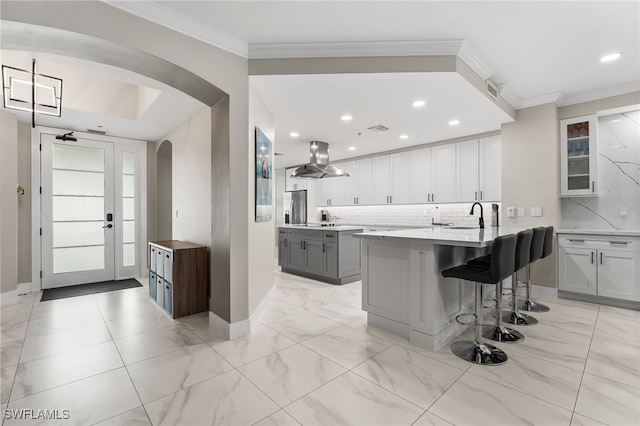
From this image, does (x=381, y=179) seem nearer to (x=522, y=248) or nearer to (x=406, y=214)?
(x=406, y=214)

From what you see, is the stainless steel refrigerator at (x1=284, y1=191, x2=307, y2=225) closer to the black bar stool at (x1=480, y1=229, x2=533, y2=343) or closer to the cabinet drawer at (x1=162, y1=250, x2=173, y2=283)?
the cabinet drawer at (x1=162, y1=250, x2=173, y2=283)

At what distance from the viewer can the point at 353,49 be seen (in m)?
2.87

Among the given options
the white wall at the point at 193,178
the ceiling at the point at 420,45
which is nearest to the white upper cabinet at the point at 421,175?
the ceiling at the point at 420,45

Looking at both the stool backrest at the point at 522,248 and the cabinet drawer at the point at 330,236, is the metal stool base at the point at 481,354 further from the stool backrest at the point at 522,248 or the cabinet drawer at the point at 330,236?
the cabinet drawer at the point at 330,236

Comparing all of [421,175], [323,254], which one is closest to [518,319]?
[323,254]

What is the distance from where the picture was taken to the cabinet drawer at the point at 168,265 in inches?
133

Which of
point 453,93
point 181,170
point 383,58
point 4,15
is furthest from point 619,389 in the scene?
point 181,170

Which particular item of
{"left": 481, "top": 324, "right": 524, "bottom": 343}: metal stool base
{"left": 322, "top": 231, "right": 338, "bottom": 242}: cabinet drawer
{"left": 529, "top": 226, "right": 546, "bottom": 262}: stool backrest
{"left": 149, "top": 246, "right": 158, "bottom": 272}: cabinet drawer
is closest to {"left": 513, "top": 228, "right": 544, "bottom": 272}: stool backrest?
{"left": 529, "top": 226, "right": 546, "bottom": 262}: stool backrest

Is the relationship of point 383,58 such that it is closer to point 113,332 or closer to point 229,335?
point 229,335

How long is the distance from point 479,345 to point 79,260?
5948 millimetres

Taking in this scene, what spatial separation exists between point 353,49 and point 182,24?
1536mm

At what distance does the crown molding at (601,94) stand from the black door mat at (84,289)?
23.5 ft

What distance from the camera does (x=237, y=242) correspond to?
2.92 meters

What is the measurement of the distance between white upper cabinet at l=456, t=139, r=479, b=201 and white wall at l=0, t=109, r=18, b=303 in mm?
6943
